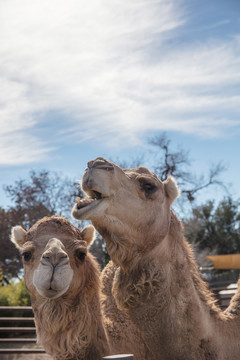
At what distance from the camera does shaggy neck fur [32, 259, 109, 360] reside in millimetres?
4082

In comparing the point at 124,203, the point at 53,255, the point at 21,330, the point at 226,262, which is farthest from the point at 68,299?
the point at 226,262

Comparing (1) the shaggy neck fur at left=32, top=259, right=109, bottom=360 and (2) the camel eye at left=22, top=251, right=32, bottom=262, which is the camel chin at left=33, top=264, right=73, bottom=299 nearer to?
(1) the shaggy neck fur at left=32, top=259, right=109, bottom=360

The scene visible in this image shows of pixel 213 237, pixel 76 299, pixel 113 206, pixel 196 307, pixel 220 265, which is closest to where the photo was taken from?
pixel 113 206

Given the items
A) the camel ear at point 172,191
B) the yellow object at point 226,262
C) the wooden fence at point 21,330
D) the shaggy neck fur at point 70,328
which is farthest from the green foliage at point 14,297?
the yellow object at point 226,262

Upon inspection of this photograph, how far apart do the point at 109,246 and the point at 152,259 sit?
1.19ft

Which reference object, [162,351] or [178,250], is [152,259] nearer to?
[178,250]

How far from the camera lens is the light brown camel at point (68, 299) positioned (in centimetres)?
391

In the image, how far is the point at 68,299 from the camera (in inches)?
167

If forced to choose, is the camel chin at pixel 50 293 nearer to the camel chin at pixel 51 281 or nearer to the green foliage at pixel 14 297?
the camel chin at pixel 51 281

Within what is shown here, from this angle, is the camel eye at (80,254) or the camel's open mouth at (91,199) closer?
the camel's open mouth at (91,199)

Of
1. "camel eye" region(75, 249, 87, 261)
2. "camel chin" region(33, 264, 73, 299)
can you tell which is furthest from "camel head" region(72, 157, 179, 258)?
"camel eye" region(75, 249, 87, 261)

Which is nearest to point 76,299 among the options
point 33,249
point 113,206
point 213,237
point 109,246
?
point 33,249

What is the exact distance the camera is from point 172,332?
3584 mm

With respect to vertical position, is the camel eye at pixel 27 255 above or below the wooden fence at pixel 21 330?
above
